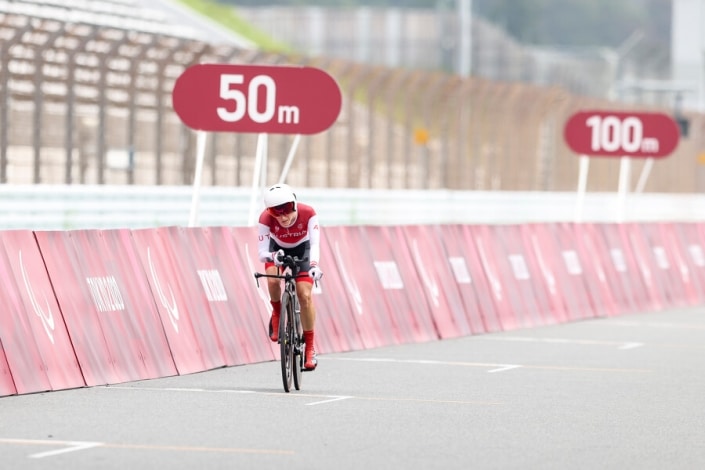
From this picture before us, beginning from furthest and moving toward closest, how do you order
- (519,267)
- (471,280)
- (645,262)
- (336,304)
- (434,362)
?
(645,262), (519,267), (471,280), (336,304), (434,362)

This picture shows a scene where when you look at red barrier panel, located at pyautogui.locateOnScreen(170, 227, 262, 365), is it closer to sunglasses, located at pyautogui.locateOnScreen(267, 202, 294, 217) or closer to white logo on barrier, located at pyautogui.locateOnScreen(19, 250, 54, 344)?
sunglasses, located at pyautogui.locateOnScreen(267, 202, 294, 217)

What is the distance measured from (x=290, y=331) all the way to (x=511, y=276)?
8.11 meters

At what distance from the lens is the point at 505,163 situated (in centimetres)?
3981

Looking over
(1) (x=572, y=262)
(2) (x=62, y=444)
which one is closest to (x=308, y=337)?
(2) (x=62, y=444)

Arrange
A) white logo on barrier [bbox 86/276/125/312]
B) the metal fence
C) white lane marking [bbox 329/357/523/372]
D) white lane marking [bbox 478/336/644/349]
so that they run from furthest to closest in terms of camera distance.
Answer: the metal fence, white lane marking [bbox 478/336/644/349], white lane marking [bbox 329/357/523/372], white logo on barrier [bbox 86/276/125/312]

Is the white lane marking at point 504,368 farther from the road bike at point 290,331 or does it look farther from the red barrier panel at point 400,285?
the red barrier panel at point 400,285

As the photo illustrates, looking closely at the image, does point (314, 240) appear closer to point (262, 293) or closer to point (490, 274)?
point (262, 293)

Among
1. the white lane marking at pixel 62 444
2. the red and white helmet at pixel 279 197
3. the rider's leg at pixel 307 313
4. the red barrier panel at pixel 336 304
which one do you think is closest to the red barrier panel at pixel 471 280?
the red barrier panel at pixel 336 304

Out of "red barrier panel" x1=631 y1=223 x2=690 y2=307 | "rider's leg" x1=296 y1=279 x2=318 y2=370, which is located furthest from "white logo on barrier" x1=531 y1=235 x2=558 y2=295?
"rider's leg" x1=296 y1=279 x2=318 y2=370

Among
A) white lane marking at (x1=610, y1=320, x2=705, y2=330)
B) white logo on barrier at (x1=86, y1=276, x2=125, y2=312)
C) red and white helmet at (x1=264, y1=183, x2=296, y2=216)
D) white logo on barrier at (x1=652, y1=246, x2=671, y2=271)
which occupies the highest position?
red and white helmet at (x1=264, y1=183, x2=296, y2=216)

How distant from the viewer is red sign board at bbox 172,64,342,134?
1850cm

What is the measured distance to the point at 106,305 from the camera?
13930 millimetres

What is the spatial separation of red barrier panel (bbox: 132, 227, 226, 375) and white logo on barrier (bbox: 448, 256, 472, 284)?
5.15 meters

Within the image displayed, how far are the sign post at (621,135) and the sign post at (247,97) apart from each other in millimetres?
10023
